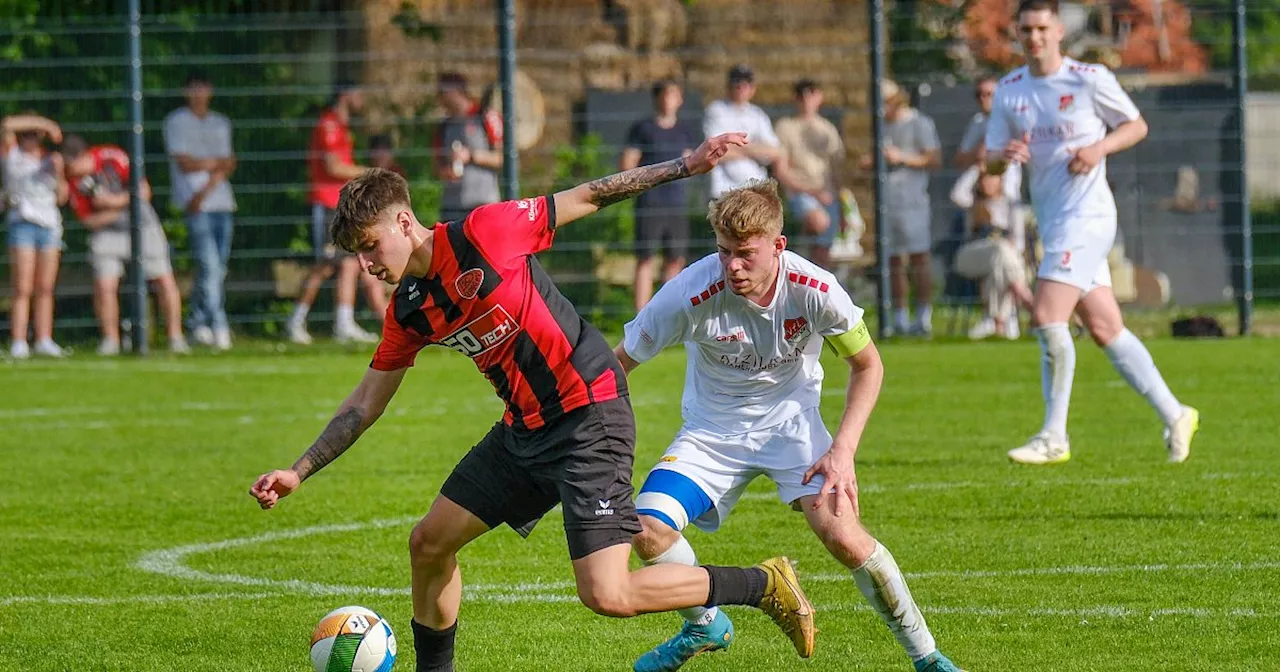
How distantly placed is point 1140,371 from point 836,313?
4.22 meters

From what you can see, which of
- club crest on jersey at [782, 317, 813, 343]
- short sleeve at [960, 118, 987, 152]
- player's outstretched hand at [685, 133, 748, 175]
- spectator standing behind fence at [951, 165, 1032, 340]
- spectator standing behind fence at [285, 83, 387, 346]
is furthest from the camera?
spectator standing behind fence at [285, 83, 387, 346]

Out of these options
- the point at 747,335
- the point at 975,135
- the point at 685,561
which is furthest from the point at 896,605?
the point at 975,135

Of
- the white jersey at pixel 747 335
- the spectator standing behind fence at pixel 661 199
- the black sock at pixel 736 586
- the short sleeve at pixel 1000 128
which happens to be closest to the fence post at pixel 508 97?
the spectator standing behind fence at pixel 661 199

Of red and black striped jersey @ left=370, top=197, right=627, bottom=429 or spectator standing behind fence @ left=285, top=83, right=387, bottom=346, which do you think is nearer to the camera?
red and black striped jersey @ left=370, top=197, right=627, bottom=429

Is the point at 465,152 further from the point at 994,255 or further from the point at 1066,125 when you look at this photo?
the point at 1066,125

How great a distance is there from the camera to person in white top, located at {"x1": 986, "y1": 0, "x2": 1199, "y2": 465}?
9.17m

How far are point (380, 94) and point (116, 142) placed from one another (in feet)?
8.38

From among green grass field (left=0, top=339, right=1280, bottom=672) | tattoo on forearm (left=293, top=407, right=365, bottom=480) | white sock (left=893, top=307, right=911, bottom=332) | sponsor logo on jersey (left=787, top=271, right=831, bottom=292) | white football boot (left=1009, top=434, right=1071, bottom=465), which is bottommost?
green grass field (left=0, top=339, right=1280, bottom=672)

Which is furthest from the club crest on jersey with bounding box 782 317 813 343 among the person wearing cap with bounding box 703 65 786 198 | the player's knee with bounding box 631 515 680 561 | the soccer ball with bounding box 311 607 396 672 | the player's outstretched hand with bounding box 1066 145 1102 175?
the person wearing cap with bounding box 703 65 786 198

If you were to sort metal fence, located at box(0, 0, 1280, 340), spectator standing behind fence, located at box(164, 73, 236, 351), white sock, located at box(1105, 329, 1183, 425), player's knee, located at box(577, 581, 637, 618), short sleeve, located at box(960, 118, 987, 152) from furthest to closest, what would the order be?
metal fence, located at box(0, 0, 1280, 340), spectator standing behind fence, located at box(164, 73, 236, 351), short sleeve, located at box(960, 118, 987, 152), white sock, located at box(1105, 329, 1183, 425), player's knee, located at box(577, 581, 637, 618)

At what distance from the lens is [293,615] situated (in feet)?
20.7

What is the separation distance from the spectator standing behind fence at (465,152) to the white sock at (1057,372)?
24.8 feet

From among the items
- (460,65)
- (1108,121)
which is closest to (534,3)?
(460,65)

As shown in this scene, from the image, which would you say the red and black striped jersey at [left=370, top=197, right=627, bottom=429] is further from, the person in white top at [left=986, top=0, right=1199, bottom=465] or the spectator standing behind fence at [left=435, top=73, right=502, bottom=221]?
the spectator standing behind fence at [left=435, top=73, right=502, bottom=221]
